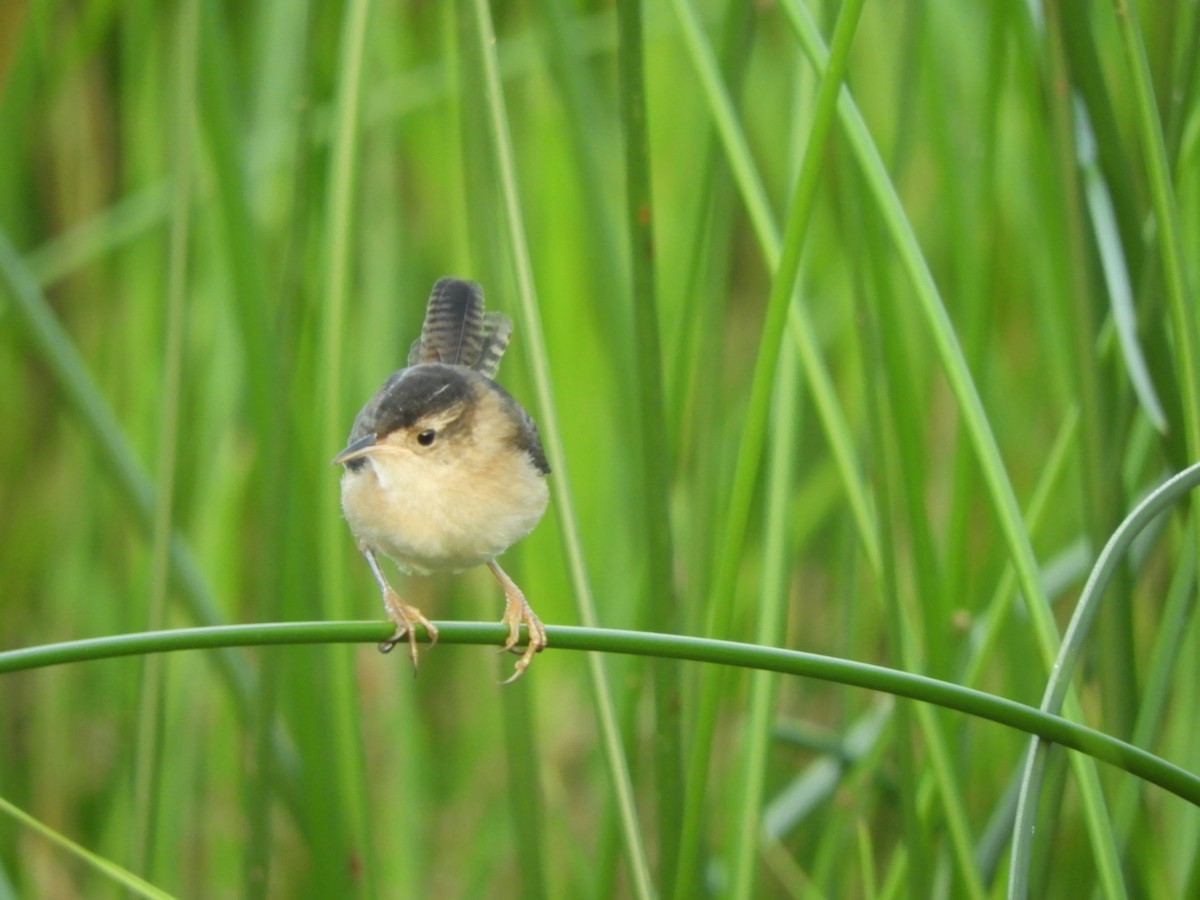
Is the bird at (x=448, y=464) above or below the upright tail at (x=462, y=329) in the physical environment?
below

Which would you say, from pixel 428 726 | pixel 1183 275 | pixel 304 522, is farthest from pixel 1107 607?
pixel 428 726

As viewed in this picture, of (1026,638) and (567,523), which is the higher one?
(567,523)

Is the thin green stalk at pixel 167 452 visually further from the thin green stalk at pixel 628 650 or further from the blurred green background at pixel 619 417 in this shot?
the thin green stalk at pixel 628 650

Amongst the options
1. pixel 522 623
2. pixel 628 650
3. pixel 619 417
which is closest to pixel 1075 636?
pixel 628 650

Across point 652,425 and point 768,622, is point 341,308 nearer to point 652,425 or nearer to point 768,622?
point 652,425

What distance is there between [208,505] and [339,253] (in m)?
1.28

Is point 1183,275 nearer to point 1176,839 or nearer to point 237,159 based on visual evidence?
point 237,159

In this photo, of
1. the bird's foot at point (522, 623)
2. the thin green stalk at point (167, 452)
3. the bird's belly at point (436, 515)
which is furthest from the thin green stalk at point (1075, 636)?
the thin green stalk at point (167, 452)

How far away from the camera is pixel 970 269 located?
1.98 m

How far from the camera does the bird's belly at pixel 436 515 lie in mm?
1437

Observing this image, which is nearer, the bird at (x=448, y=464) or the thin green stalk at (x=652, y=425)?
the thin green stalk at (x=652, y=425)

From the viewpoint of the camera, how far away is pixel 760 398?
48.1 inches

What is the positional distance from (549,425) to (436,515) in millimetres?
237

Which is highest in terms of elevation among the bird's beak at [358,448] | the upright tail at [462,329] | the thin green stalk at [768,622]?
the upright tail at [462,329]
